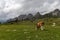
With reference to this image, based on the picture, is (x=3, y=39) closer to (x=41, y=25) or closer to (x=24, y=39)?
(x=24, y=39)

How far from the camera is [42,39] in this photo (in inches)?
1027

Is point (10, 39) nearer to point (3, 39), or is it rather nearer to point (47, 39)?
point (3, 39)

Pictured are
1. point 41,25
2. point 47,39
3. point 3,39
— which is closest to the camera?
point 47,39

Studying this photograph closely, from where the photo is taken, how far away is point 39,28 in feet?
146

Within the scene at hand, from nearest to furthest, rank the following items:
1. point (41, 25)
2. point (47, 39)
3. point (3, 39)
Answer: point (47, 39), point (3, 39), point (41, 25)

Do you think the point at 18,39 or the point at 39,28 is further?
the point at 39,28

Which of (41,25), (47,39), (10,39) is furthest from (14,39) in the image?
Result: (41,25)

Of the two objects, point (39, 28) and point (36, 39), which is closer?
point (36, 39)

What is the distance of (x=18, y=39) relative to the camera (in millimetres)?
26547

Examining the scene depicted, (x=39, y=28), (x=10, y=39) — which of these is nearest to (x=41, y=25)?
(x=39, y=28)

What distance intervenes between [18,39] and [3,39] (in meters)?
2.61

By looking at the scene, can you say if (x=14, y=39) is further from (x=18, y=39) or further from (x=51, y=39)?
(x=51, y=39)

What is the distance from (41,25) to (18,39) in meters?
17.9

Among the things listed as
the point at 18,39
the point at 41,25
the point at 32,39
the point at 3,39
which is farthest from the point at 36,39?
the point at 41,25
